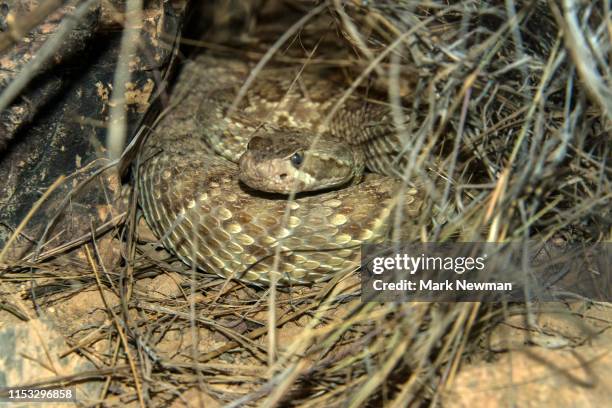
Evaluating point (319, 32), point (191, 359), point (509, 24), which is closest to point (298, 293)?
point (191, 359)

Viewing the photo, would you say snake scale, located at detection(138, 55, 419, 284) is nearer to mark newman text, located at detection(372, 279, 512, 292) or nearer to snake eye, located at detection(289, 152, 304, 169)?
snake eye, located at detection(289, 152, 304, 169)

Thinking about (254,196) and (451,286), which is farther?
(254,196)

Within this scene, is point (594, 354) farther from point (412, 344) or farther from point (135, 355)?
point (135, 355)

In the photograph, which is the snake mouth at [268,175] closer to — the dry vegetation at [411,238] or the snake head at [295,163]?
the snake head at [295,163]

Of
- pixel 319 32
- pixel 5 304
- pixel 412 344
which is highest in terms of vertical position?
pixel 319 32

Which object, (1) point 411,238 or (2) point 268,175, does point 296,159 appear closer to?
(2) point 268,175

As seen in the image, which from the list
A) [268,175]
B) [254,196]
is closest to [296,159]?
[268,175]
